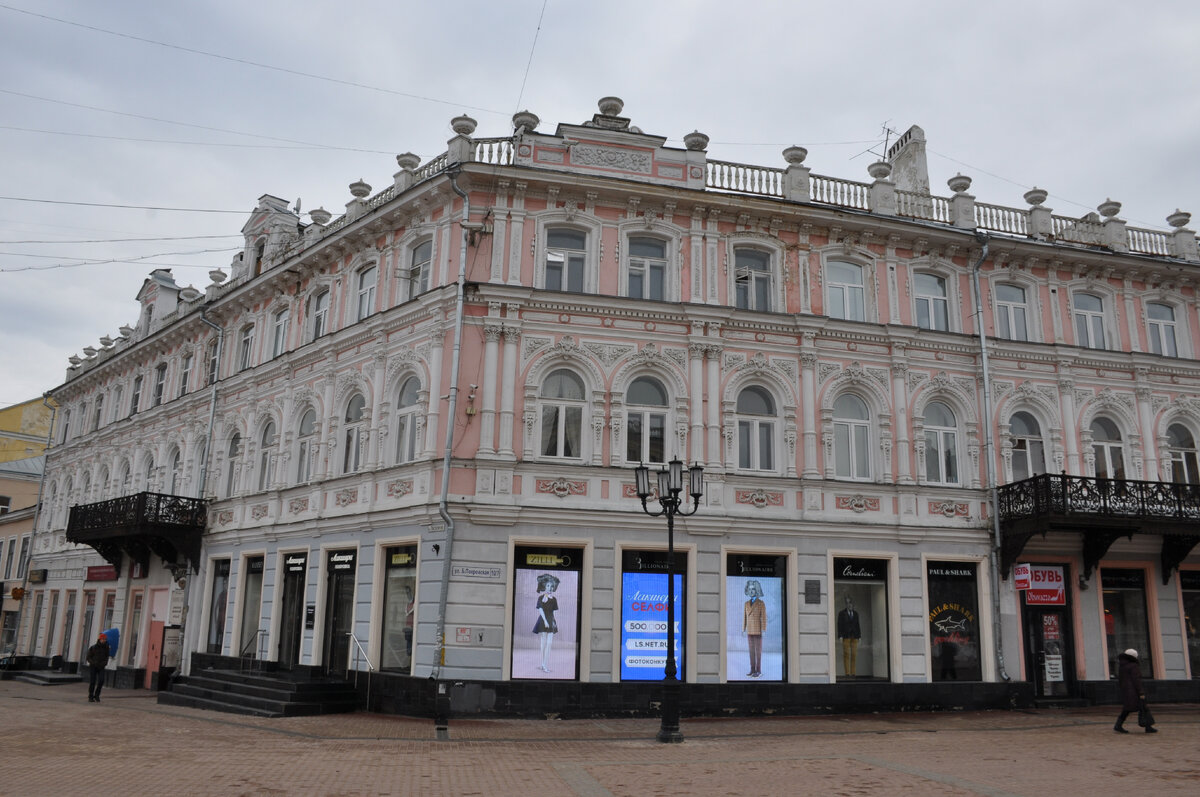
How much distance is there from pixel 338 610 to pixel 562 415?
7433mm

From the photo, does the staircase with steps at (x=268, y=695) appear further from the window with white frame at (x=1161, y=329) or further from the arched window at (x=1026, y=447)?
the window with white frame at (x=1161, y=329)

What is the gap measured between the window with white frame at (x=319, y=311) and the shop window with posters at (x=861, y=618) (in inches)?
585

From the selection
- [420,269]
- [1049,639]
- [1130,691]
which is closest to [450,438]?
[420,269]

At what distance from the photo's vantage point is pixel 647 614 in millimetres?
20062

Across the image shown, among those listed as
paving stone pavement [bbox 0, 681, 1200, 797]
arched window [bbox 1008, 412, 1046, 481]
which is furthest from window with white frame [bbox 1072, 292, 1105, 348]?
paving stone pavement [bbox 0, 681, 1200, 797]

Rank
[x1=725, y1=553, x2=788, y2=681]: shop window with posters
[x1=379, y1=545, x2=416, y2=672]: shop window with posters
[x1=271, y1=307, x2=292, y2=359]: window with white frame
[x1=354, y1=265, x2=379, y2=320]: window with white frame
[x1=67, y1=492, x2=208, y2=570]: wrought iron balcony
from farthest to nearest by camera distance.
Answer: [x1=67, y1=492, x2=208, y2=570]: wrought iron balcony
[x1=271, y1=307, x2=292, y2=359]: window with white frame
[x1=354, y1=265, x2=379, y2=320]: window with white frame
[x1=725, y1=553, x2=788, y2=681]: shop window with posters
[x1=379, y1=545, x2=416, y2=672]: shop window with posters

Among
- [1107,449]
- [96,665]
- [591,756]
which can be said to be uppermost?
[1107,449]

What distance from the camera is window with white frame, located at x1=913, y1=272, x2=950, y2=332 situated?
77.7 ft

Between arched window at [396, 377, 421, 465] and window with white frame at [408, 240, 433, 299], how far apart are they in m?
2.20

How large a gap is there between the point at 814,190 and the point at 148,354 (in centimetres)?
2560

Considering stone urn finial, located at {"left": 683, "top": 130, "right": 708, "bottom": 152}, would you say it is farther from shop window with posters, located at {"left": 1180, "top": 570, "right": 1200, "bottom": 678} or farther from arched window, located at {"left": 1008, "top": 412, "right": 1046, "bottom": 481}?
shop window with posters, located at {"left": 1180, "top": 570, "right": 1200, "bottom": 678}

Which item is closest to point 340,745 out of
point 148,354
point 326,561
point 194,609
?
point 326,561

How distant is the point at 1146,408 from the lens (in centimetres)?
2464

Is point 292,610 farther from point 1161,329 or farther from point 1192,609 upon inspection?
point 1161,329
